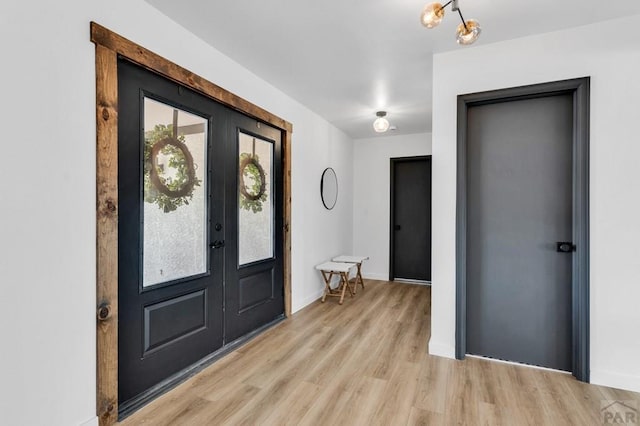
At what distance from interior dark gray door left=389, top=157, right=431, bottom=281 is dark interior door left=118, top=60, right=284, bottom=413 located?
3071mm

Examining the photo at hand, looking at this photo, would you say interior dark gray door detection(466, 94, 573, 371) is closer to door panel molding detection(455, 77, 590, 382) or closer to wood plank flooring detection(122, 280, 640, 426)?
door panel molding detection(455, 77, 590, 382)

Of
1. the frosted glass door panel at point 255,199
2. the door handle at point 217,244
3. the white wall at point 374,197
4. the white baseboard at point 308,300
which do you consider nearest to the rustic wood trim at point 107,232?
the door handle at point 217,244

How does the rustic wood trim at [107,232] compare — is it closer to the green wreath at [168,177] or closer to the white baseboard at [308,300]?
the green wreath at [168,177]

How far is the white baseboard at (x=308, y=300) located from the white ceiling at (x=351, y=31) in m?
2.53

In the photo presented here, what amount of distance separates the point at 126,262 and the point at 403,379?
2.00 meters

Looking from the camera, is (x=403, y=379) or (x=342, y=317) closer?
(x=403, y=379)

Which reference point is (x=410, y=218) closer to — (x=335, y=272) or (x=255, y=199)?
(x=335, y=272)

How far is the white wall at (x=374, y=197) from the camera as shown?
18.3 ft

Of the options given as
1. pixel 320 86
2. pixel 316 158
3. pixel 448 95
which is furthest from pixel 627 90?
pixel 316 158

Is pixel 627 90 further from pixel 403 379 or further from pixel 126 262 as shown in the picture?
pixel 126 262

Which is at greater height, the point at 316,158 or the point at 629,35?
the point at 629,35

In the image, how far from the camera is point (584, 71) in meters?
2.28
